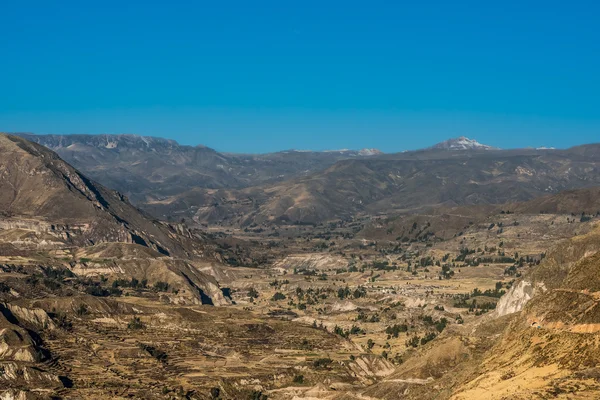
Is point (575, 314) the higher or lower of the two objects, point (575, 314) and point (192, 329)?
the higher

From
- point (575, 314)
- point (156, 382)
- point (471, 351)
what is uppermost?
point (575, 314)

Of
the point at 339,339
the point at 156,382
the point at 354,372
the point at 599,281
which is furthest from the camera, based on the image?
the point at 339,339

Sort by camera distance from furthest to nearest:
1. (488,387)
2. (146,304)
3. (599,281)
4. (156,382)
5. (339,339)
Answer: (146,304), (339,339), (156,382), (599,281), (488,387)

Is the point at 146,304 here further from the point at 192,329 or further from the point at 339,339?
the point at 339,339

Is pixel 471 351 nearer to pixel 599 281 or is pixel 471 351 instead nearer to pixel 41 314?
pixel 599 281

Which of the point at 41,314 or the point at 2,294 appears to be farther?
the point at 2,294

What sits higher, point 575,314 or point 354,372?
point 575,314

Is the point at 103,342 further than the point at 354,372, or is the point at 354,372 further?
the point at 103,342

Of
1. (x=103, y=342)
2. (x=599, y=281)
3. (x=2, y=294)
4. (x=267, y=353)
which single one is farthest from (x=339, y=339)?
(x=599, y=281)

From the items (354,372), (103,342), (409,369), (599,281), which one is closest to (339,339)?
(354,372)
